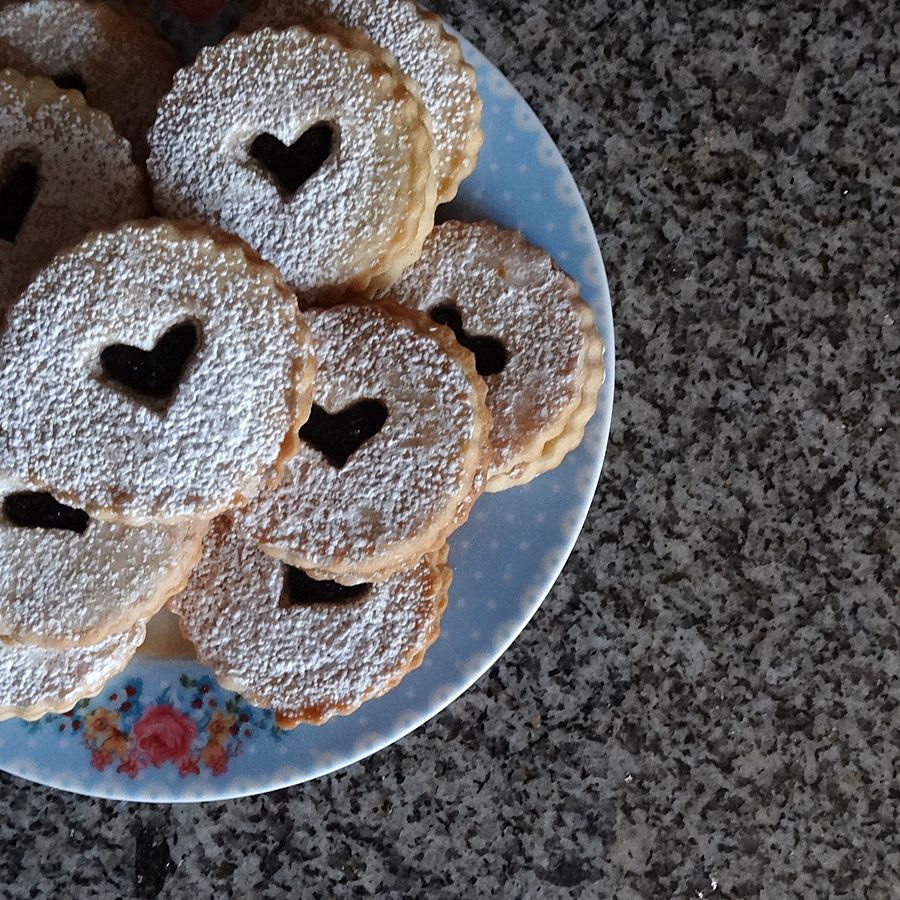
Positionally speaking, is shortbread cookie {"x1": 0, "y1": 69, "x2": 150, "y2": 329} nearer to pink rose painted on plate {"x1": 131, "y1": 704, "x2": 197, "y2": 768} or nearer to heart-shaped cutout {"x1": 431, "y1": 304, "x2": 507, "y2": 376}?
heart-shaped cutout {"x1": 431, "y1": 304, "x2": 507, "y2": 376}

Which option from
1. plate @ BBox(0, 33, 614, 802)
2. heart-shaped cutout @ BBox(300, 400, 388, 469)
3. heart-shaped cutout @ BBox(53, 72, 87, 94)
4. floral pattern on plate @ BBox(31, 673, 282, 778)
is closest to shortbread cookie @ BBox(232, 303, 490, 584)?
heart-shaped cutout @ BBox(300, 400, 388, 469)

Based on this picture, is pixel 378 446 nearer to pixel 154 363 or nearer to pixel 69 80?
pixel 154 363

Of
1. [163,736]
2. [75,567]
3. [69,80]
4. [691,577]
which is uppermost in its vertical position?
[69,80]

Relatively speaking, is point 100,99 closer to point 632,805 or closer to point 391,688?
point 391,688

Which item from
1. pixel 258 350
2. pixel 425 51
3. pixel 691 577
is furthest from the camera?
pixel 691 577

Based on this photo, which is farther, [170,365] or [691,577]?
[691,577]

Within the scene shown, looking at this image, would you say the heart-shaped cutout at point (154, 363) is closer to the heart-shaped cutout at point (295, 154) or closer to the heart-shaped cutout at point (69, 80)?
the heart-shaped cutout at point (295, 154)

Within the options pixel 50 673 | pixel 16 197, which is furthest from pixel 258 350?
pixel 50 673

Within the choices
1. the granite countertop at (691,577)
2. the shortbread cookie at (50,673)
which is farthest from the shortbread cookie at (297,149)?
the shortbread cookie at (50,673)
